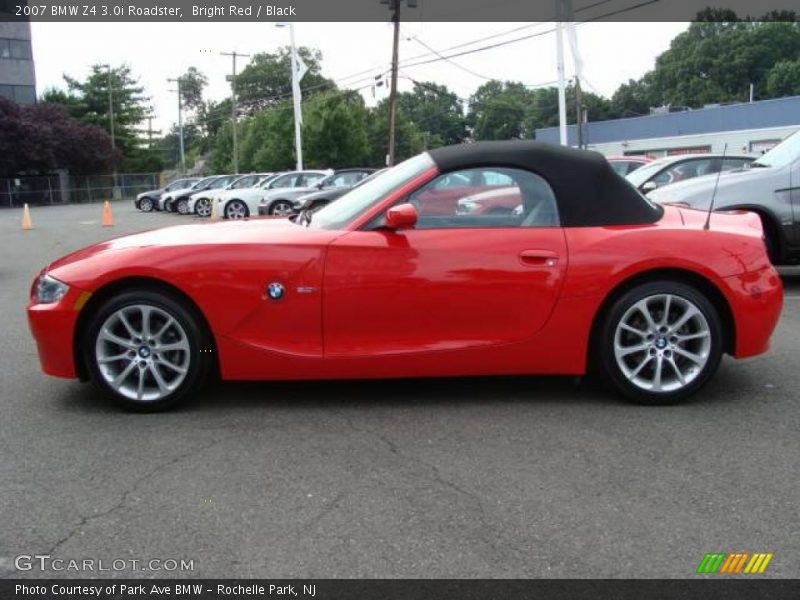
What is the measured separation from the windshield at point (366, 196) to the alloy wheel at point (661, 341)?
4.88ft

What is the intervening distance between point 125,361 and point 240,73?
102283 mm

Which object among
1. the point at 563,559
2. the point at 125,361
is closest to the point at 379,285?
the point at 125,361

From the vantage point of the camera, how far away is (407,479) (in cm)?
352

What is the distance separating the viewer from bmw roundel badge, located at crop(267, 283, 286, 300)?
4332mm

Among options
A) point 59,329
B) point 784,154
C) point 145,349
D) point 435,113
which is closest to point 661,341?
point 145,349

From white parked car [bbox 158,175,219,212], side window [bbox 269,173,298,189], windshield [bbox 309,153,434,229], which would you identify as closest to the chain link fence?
white parked car [bbox 158,175,219,212]

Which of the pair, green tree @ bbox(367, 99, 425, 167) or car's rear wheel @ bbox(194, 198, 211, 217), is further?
green tree @ bbox(367, 99, 425, 167)

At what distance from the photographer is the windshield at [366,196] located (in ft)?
15.0

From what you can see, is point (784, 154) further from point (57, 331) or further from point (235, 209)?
point (235, 209)

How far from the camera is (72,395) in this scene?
4801 millimetres

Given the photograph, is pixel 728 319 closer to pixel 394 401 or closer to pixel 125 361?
pixel 394 401

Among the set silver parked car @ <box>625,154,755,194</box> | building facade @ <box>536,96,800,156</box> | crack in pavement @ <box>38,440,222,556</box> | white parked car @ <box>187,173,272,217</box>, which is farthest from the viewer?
building facade @ <box>536,96,800,156</box>

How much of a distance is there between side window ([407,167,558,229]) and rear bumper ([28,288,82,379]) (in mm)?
2006

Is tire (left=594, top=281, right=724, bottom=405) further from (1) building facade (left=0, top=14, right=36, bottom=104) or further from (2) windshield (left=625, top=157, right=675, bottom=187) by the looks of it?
(1) building facade (left=0, top=14, right=36, bottom=104)
